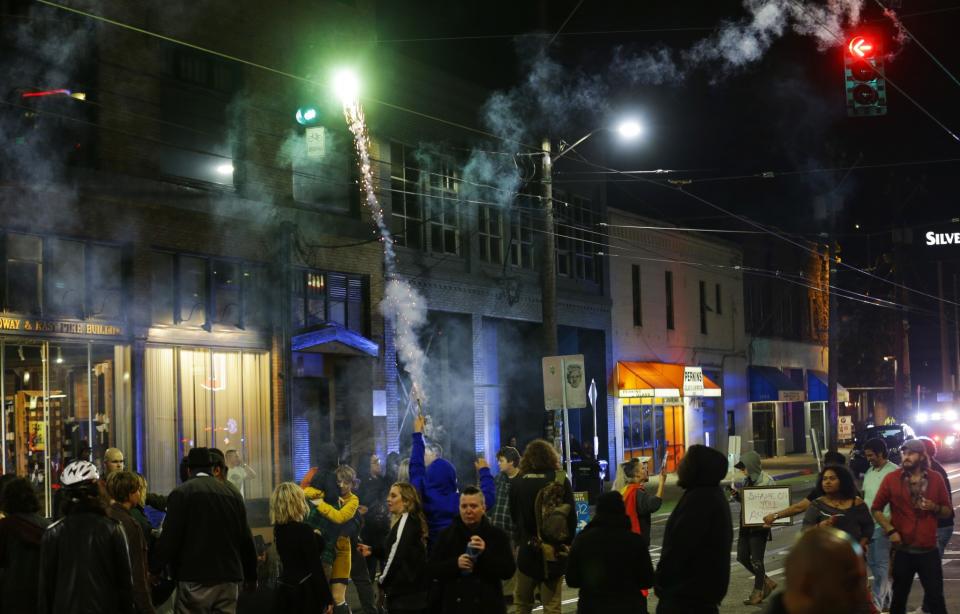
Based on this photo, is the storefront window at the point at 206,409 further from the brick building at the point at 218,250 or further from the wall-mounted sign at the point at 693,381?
the wall-mounted sign at the point at 693,381

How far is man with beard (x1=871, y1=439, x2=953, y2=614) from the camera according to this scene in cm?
1022

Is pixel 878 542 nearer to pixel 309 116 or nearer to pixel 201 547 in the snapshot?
pixel 201 547

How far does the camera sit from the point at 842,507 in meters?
9.59

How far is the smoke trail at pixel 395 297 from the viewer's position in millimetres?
25125

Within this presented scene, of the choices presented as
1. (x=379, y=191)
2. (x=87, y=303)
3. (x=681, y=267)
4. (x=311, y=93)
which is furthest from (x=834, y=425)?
(x=87, y=303)

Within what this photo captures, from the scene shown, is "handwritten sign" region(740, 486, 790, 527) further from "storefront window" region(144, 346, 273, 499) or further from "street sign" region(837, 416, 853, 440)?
"street sign" region(837, 416, 853, 440)

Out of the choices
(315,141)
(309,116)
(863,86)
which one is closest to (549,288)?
(309,116)

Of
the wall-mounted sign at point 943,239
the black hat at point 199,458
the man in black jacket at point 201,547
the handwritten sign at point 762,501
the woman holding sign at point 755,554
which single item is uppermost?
the wall-mounted sign at point 943,239

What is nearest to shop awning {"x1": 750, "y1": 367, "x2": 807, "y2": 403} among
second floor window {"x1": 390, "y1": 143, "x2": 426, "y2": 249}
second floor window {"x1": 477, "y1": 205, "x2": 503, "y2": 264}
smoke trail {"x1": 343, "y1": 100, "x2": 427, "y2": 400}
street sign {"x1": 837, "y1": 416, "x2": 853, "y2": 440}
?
street sign {"x1": 837, "y1": 416, "x2": 853, "y2": 440}

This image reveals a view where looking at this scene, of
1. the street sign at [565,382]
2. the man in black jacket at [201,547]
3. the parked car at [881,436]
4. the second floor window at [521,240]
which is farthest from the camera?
the second floor window at [521,240]

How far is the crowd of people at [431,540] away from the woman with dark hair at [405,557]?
0.01 metres

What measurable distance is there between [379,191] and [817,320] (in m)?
32.8

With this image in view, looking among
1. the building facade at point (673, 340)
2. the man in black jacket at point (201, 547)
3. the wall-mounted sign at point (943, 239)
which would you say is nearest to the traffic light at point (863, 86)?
the man in black jacket at point (201, 547)

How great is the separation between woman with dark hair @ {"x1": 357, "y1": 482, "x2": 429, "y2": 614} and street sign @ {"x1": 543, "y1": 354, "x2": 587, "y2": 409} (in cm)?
1089
